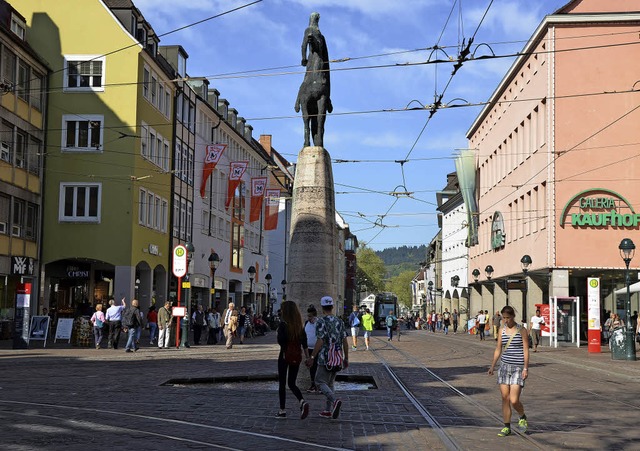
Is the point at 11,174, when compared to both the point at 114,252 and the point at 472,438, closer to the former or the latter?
the point at 114,252

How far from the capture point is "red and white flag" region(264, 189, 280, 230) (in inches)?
2291

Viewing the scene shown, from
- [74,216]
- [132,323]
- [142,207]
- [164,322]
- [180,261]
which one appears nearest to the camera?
[132,323]

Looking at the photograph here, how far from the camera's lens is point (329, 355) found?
41.1ft

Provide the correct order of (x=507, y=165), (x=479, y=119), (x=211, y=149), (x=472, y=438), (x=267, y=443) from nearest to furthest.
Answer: (x=267, y=443) → (x=472, y=438) → (x=211, y=149) → (x=507, y=165) → (x=479, y=119)

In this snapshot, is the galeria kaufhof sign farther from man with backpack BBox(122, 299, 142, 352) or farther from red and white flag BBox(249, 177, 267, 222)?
man with backpack BBox(122, 299, 142, 352)

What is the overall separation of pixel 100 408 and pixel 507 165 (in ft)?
147

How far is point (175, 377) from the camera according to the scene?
19594 mm

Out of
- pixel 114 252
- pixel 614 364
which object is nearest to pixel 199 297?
pixel 114 252

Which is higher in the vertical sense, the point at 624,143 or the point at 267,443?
the point at 624,143

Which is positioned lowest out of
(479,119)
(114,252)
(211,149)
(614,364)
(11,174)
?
(614,364)

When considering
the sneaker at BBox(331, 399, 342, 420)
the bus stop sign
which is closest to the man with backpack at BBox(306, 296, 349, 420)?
the sneaker at BBox(331, 399, 342, 420)

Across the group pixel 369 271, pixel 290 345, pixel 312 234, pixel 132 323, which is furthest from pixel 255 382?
pixel 369 271

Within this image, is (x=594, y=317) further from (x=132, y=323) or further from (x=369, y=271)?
(x=369, y=271)

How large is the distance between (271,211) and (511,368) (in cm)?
5330
